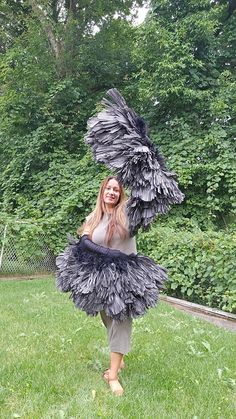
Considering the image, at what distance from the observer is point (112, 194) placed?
9.23 ft

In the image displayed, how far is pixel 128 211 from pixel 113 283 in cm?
48

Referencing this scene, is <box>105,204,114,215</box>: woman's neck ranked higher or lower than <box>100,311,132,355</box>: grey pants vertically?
higher

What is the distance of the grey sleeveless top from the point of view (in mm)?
2768

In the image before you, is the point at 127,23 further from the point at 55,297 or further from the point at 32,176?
the point at 55,297

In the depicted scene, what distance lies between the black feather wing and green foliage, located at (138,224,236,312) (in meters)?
3.02

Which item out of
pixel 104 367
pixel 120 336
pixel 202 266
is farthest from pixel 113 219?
pixel 202 266

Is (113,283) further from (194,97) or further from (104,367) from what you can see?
(194,97)

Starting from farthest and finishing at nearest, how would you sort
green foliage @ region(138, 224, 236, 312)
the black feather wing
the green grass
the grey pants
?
green foliage @ region(138, 224, 236, 312), the grey pants, the black feather wing, the green grass

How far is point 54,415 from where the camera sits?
90.2 inches

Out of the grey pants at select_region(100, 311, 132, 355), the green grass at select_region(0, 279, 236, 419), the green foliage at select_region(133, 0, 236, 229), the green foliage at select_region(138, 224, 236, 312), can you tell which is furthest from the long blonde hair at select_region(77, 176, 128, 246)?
the green foliage at select_region(133, 0, 236, 229)

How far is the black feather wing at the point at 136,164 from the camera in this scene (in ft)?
8.45

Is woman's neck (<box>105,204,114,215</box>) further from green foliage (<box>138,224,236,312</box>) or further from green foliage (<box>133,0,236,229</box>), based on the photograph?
green foliage (<box>133,0,236,229</box>)

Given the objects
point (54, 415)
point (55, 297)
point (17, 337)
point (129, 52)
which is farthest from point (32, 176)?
point (54, 415)

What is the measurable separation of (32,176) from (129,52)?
459cm
